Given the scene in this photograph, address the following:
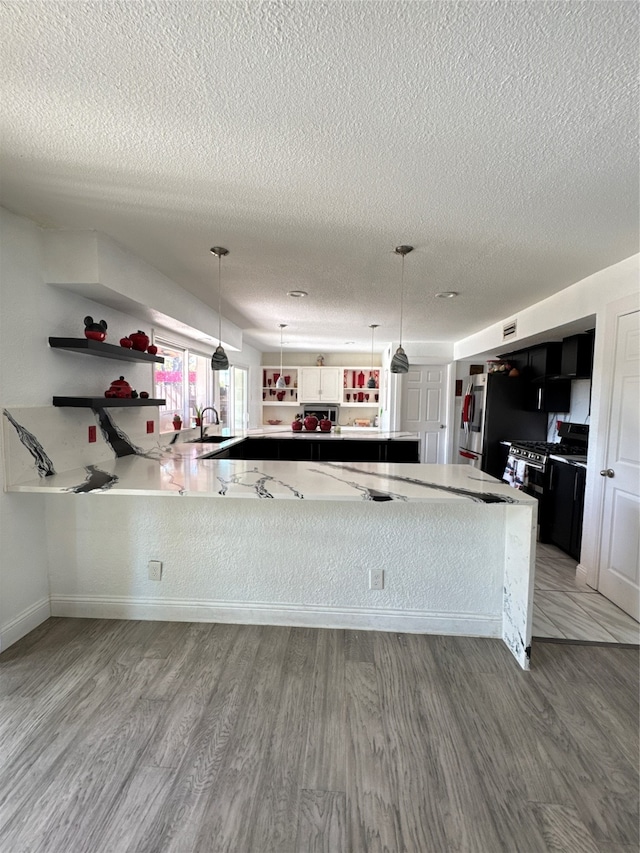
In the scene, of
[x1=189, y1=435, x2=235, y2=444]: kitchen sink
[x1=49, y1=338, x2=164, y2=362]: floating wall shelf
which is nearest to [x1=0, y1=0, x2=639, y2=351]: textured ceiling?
[x1=49, y1=338, x2=164, y2=362]: floating wall shelf

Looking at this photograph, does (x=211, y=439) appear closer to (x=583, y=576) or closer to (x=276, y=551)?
(x=276, y=551)

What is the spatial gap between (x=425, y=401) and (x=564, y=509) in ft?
11.0

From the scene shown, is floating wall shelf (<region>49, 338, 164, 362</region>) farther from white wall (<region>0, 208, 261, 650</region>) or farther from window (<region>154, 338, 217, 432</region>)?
window (<region>154, 338, 217, 432</region>)

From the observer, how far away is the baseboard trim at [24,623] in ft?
6.79

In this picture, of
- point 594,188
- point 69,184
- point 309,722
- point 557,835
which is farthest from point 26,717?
point 594,188

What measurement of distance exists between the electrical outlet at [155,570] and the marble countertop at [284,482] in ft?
1.81

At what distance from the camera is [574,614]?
2.53 metres

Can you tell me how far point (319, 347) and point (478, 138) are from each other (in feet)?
18.4

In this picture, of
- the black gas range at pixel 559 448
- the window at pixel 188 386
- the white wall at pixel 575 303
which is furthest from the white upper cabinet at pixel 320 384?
the black gas range at pixel 559 448

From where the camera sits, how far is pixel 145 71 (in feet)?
3.83

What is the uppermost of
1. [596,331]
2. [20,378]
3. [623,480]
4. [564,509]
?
[596,331]

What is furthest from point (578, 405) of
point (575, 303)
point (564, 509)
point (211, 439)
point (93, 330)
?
point (93, 330)

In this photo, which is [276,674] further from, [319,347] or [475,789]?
[319,347]

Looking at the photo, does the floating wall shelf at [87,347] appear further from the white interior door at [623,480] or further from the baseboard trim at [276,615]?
the white interior door at [623,480]
